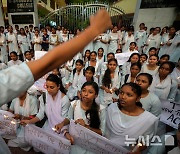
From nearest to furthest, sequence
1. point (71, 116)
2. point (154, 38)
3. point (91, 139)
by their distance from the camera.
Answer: point (91, 139), point (71, 116), point (154, 38)

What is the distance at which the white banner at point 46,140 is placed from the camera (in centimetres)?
192

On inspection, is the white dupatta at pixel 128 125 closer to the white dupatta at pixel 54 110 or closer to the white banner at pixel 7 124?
the white dupatta at pixel 54 110

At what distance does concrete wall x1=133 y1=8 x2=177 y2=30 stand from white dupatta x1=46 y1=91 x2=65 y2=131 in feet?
24.0

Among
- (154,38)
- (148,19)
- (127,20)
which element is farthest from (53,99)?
(127,20)

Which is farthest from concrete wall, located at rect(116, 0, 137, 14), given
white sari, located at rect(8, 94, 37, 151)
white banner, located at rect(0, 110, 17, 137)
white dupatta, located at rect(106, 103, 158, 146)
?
white banner, located at rect(0, 110, 17, 137)

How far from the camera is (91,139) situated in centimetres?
176

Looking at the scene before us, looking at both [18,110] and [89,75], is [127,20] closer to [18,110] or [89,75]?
[89,75]

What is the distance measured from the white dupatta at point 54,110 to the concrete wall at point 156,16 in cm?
732

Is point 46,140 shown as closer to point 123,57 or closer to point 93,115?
point 93,115

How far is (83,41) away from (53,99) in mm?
1915

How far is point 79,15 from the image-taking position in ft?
35.6

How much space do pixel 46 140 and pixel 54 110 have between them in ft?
1.52

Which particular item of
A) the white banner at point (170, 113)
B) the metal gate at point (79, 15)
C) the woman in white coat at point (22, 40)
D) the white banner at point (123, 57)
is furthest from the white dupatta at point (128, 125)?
the metal gate at point (79, 15)

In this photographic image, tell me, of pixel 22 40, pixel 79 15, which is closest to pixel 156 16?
pixel 79 15
